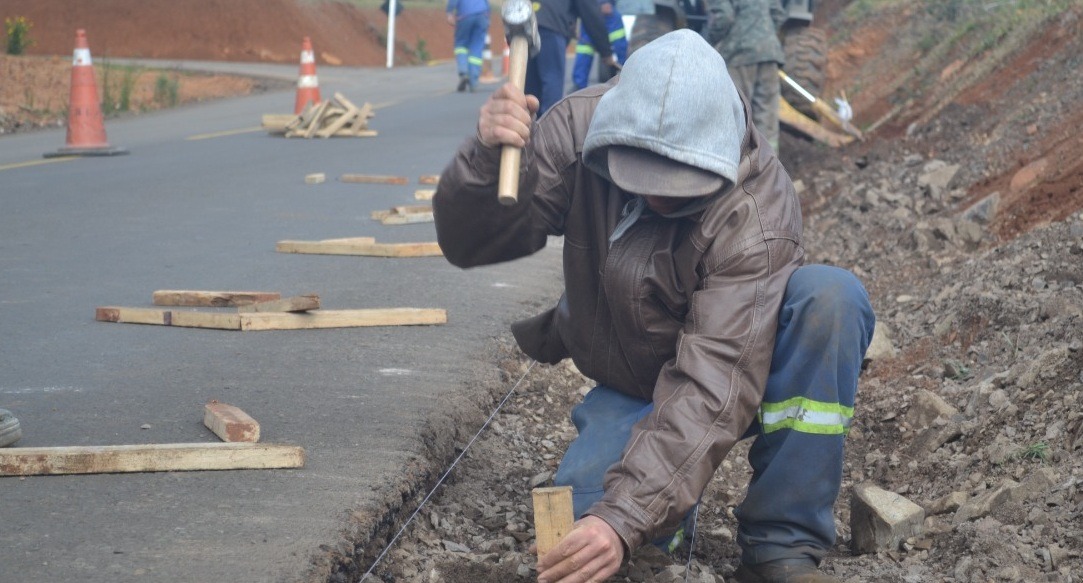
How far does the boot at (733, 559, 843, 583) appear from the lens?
3.23 metres

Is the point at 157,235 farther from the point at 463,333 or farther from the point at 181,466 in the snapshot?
the point at 181,466

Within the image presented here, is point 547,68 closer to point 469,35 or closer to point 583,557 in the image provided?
point 583,557

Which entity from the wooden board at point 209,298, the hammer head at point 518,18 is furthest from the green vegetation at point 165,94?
the hammer head at point 518,18

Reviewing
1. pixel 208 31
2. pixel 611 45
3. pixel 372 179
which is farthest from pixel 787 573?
pixel 208 31

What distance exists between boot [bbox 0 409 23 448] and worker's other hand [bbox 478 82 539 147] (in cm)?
165

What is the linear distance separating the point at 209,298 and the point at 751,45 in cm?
512

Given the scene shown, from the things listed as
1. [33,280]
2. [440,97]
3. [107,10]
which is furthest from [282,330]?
[107,10]

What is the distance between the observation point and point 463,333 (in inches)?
222

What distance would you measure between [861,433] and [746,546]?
160cm

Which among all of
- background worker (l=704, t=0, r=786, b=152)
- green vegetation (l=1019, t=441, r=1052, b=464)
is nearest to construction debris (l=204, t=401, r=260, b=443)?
green vegetation (l=1019, t=441, r=1052, b=464)

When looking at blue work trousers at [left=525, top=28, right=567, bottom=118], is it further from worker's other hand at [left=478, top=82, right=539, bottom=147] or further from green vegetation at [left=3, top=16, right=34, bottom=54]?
green vegetation at [left=3, top=16, right=34, bottom=54]

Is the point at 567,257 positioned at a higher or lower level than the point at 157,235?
higher

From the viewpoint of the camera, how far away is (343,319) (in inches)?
220

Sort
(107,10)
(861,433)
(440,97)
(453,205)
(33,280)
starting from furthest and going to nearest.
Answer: (107,10)
(440,97)
(33,280)
(861,433)
(453,205)
